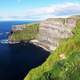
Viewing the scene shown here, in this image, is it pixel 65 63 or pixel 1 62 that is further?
pixel 1 62

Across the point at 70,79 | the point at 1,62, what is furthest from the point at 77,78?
the point at 1,62

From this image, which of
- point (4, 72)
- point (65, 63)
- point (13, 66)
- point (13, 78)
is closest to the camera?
point (65, 63)

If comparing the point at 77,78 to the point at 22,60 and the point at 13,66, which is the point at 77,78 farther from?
the point at 22,60

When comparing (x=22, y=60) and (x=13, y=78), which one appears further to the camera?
(x=22, y=60)

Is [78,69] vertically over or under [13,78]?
over

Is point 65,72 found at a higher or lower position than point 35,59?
higher

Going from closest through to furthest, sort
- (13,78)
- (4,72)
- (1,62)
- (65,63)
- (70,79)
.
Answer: (70,79)
(65,63)
(13,78)
(4,72)
(1,62)

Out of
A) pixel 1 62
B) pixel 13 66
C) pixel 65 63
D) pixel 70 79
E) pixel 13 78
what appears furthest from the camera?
pixel 1 62

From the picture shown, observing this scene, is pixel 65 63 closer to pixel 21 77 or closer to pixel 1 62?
pixel 21 77

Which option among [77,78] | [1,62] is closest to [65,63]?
[77,78]
